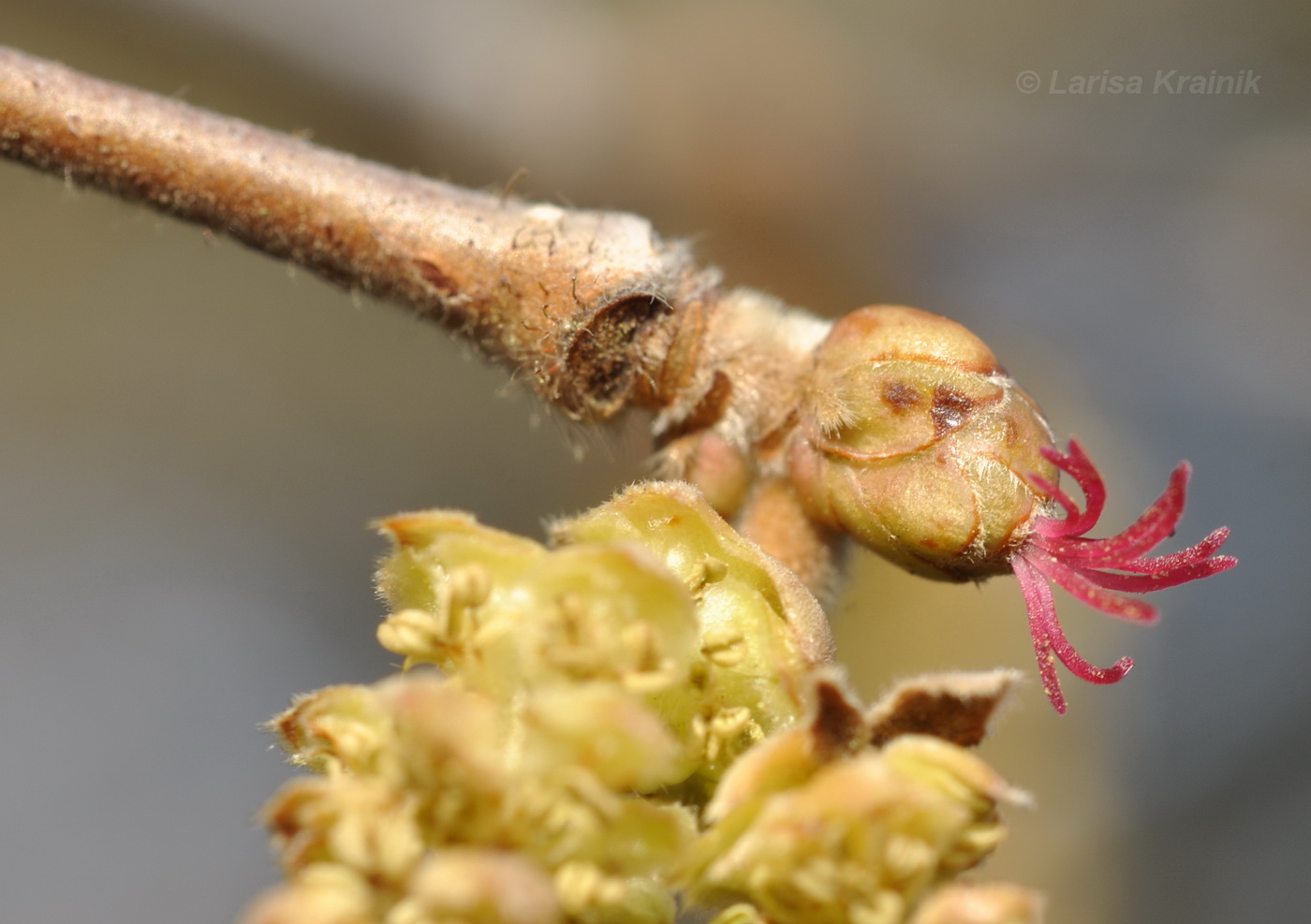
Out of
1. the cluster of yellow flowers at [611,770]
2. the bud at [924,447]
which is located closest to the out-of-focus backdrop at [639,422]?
the bud at [924,447]

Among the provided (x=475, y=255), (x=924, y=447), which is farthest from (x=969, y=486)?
(x=475, y=255)

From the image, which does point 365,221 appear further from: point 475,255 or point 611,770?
point 611,770

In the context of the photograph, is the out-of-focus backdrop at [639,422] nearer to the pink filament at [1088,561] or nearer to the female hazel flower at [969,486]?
the female hazel flower at [969,486]

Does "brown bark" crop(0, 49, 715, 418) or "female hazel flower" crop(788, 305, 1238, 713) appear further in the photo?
"brown bark" crop(0, 49, 715, 418)

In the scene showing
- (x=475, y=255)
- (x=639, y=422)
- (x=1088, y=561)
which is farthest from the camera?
(x=639, y=422)

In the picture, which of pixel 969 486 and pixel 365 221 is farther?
pixel 365 221

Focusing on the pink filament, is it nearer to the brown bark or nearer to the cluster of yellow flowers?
the cluster of yellow flowers

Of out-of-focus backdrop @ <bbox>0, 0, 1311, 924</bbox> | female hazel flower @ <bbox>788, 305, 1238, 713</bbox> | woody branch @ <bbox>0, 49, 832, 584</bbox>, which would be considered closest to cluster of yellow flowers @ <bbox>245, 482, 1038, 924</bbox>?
female hazel flower @ <bbox>788, 305, 1238, 713</bbox>
